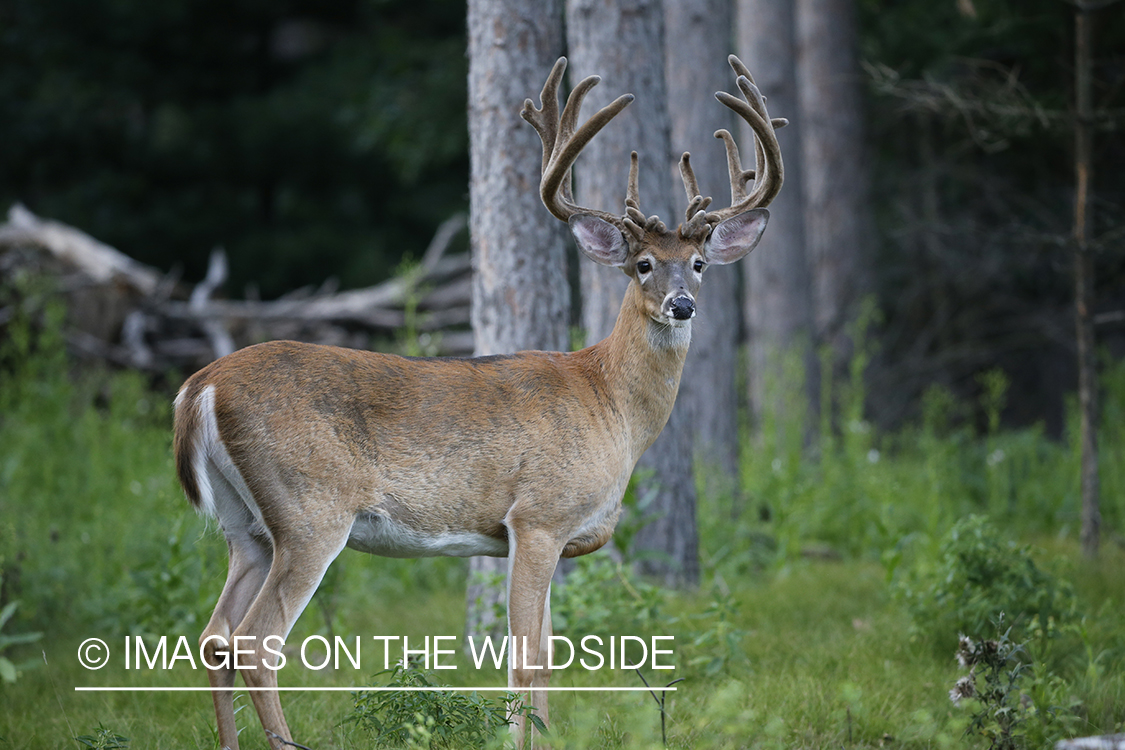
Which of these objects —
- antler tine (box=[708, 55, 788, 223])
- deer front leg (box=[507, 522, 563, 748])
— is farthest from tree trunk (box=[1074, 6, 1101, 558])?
deer front leg (box=[507, 522, 563, 748])

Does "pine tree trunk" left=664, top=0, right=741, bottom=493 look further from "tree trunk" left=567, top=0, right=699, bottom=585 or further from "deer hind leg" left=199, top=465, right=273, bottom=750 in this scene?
"deer hind leg" left=199, top=465, right=273, bottom=750

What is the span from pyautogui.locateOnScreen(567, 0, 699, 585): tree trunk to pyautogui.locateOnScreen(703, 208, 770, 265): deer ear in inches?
69.1

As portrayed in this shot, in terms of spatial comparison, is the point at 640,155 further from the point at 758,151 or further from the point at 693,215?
the point at 693,215

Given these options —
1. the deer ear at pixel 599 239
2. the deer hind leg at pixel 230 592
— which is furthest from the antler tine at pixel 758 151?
the deer hind leg at pixel 230 592

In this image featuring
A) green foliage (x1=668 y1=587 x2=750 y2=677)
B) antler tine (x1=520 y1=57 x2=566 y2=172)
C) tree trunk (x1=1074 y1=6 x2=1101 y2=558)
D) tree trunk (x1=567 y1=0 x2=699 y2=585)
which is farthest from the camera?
tree trunk (x1=1074 y1=6 x2=1101 y2=558)

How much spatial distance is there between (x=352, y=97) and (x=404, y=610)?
9984mm

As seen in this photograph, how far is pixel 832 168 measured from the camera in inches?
453

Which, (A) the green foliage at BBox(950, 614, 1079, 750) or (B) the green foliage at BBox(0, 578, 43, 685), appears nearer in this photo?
(A) the green foliage at BBox(950, 614, 1079, 750)

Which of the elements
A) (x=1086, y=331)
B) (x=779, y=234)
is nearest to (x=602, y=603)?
(x=1086, y=331)

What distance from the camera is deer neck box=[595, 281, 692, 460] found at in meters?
3.82

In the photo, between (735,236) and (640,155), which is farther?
(640,155)

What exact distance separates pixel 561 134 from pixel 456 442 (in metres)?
1.27

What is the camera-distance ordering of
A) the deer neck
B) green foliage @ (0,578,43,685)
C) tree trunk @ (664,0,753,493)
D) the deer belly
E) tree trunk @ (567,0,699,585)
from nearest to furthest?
1. the deer belly
2. green foliage @ (0,578,43,685)
3. the deer neck
4. tree trunk @ (567,0,699,585)
5. tree trunk @ (664,0,753,493)

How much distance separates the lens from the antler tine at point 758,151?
3.82 meters
